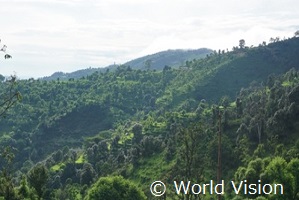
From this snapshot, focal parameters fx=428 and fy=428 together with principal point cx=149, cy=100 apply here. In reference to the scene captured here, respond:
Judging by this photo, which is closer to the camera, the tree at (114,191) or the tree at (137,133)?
the tree at (114,191)

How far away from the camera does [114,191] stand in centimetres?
7356

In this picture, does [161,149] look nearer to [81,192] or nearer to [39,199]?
[81,192]

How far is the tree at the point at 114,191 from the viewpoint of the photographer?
240 ft

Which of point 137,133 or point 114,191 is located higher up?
point 137,133

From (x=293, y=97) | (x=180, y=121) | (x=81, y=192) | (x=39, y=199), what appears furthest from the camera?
(x=180, y=121)

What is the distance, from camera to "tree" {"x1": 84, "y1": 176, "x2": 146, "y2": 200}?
2884 inches

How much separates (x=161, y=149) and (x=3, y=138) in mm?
91347

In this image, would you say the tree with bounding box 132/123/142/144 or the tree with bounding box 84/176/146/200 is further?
the tree with bounding box 132/123/142/144

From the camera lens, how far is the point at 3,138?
18162 centimetres

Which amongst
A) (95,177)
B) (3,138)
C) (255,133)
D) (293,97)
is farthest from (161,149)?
(3,138)

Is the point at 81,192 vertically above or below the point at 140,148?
below

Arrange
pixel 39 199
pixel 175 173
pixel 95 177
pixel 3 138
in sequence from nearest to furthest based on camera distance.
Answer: pixel 39 199 → pixel 175 173 → pixel 95 177 → pixel 3 138

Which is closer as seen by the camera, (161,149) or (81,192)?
(81,192)

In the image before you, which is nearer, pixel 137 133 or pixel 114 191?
pixel 114 191
